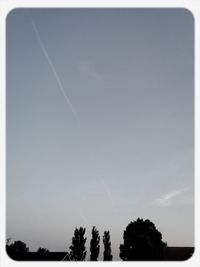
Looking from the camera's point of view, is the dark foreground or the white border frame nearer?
the white border frame

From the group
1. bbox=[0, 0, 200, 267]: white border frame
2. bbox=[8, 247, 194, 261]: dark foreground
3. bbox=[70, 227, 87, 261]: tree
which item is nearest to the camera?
bbox=[0, 0, 200, 267]: white border frame

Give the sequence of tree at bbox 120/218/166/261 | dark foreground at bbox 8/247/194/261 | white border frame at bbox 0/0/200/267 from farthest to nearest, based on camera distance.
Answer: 1. dark foreground at bbox 8/247/194/261
2. tree at bbox 120/218/166/261
3. white border frame at bbox 0/0/200/267

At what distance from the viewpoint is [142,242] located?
28.7 meters

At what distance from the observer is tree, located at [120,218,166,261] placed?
28.3 m

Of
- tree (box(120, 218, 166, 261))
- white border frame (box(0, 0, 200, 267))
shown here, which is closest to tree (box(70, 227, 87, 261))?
tree (box(120, 218, 166, 261))

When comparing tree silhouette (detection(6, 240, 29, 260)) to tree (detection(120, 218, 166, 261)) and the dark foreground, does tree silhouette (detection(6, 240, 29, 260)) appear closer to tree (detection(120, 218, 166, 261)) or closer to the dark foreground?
the dark foreground
